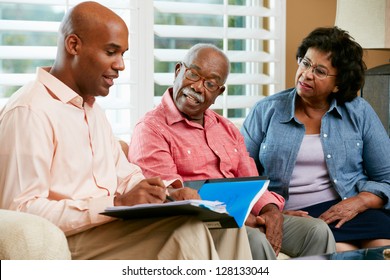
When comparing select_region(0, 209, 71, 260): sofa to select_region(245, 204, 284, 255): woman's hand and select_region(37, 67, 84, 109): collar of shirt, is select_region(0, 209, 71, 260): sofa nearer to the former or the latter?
select_region(37, 67, 84, 109): collar of shirt

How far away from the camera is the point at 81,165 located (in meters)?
2.20

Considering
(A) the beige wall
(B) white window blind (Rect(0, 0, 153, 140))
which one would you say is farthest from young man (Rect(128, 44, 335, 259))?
(A) the beige wall

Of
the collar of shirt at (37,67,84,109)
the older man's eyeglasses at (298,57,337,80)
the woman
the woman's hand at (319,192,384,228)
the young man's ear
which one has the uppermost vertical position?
the young man's ear

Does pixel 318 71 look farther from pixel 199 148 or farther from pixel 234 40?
pixel 234 40

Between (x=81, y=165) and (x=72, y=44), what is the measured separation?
14.3 inches

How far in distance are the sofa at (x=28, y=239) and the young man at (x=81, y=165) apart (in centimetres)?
20

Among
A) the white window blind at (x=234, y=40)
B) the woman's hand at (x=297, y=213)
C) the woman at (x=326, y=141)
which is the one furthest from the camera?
the white window blind at (x=234, y=40)

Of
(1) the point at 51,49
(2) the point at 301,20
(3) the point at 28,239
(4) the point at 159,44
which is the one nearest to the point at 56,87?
(3) the point at 28,239

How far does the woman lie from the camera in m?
3.02

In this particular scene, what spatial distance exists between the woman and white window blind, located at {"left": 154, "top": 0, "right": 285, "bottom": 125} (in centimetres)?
44

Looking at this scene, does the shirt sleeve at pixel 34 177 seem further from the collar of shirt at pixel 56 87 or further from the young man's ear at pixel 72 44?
the young man's ear at pixel 72 44

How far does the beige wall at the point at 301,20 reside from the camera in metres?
4.01

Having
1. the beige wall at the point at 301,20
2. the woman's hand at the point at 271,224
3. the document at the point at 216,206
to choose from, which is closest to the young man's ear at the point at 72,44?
the document at the point at 216,206

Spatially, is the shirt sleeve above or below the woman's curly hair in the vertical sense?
below
